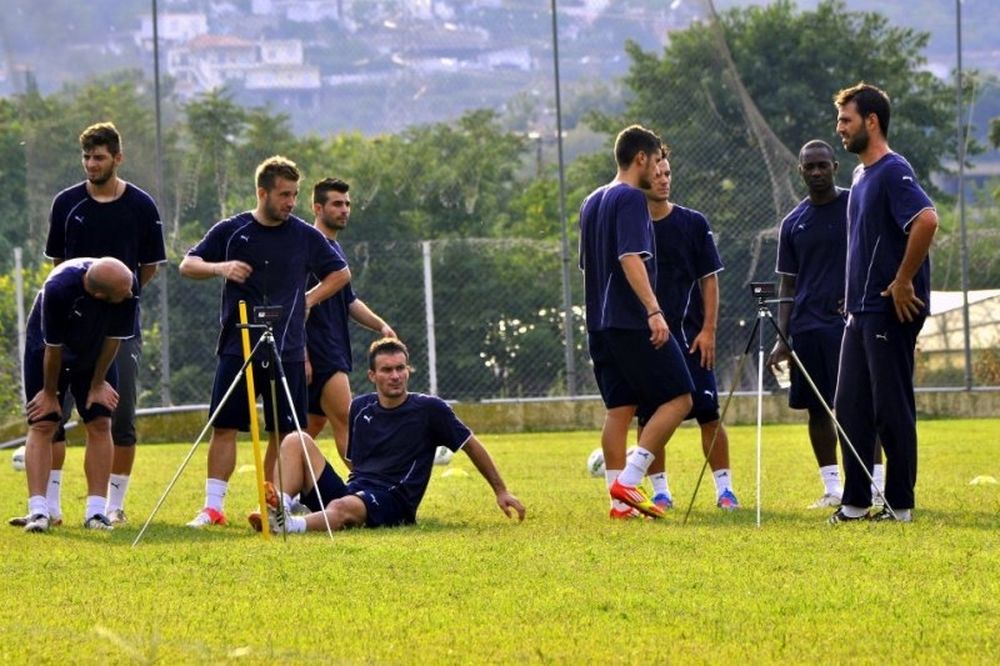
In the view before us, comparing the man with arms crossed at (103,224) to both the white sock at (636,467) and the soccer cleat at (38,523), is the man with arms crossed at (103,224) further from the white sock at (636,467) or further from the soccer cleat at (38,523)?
the white sock at (636,467)

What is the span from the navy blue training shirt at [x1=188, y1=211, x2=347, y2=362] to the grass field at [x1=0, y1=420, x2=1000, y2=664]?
3.14ft

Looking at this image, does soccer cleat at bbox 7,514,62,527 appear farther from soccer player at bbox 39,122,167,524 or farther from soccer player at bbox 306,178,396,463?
soccer player at bbox 306,178,396,463

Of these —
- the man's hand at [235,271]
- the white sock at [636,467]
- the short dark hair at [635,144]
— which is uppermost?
the short dark hair at [635,144]

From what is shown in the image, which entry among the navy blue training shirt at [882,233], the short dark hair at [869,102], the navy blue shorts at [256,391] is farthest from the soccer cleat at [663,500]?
the short dark hair at [869,102]

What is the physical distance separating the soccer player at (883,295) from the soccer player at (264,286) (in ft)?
8.74

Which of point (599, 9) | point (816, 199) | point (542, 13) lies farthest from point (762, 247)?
point (816, 199)

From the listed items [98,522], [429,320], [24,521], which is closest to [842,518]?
[98,522]

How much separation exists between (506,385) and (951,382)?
4561 millimetres

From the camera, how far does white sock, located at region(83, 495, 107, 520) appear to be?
1095 cm

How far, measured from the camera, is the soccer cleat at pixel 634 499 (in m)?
10.2

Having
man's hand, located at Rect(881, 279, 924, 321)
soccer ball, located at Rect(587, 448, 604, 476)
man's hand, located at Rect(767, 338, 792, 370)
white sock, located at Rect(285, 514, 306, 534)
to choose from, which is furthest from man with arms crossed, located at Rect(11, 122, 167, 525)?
soccer ball, located at Rect(587, 448, 604, 476)

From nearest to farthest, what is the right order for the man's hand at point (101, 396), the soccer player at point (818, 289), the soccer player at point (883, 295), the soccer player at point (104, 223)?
the soccer player at point (883, 295), the man's hand at point (101, 396), the soccer player at point (104, 223), the soccer player at point (818, 289)

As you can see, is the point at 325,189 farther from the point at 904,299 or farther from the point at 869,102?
the point at 904,299

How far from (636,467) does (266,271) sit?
6.66 ft
